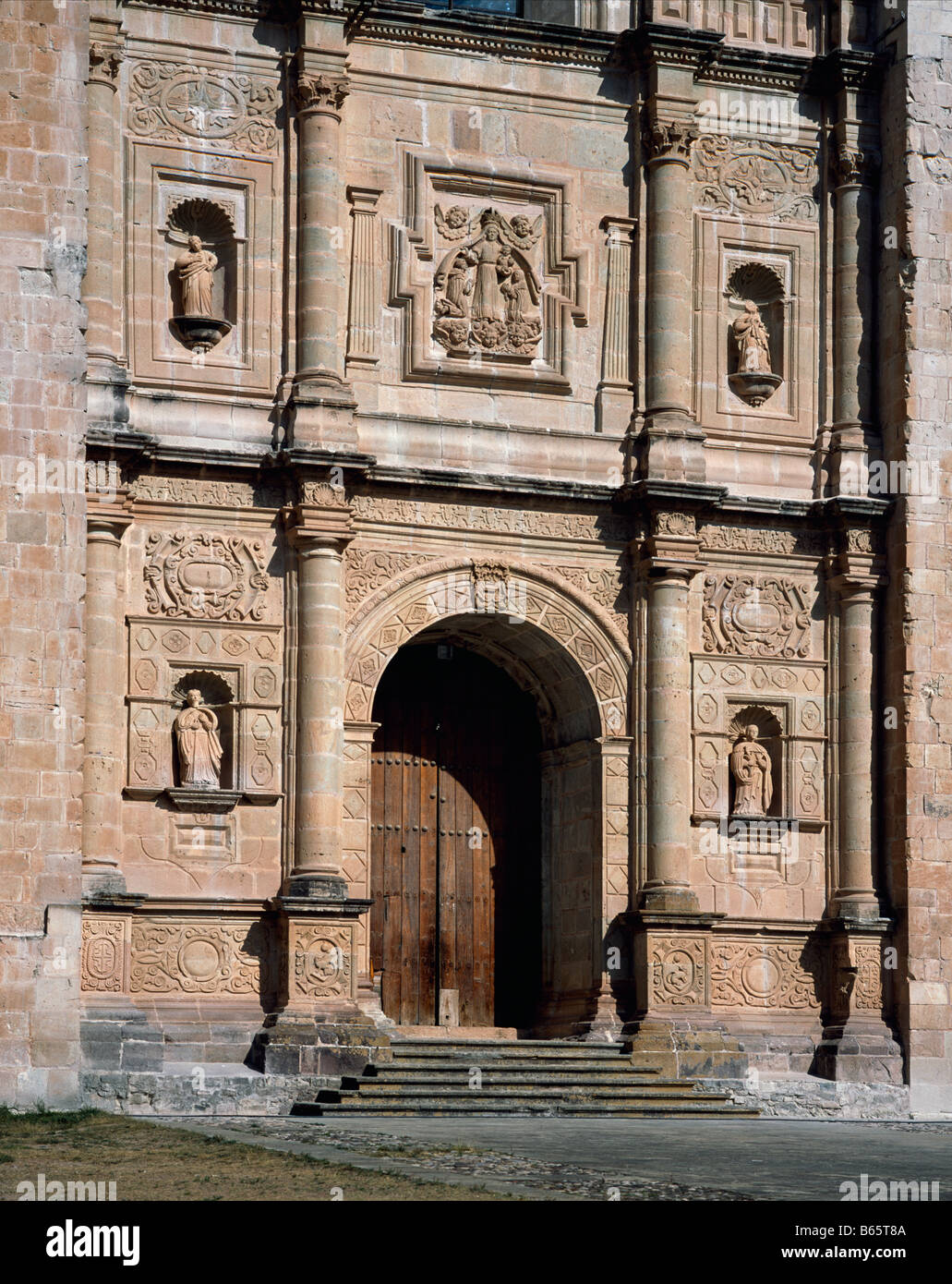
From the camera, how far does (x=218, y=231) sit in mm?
22219

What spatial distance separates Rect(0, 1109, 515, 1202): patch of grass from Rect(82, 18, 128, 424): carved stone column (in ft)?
23.6

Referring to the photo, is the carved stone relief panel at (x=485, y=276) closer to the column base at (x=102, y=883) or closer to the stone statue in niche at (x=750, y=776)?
the stone statue in niche at (x=750, y=776)

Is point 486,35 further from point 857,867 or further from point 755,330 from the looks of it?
point 857,867

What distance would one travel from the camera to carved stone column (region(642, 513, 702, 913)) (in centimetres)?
2234

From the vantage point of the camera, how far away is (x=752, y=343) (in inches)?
935

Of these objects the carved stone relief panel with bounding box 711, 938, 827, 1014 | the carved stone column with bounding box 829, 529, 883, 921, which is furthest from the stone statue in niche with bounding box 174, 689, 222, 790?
the carved stone column with bounding box 829, 529, 883, 921

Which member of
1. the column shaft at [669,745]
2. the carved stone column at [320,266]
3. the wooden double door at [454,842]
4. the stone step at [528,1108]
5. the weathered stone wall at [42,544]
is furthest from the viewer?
the wooden double door at [454,842]

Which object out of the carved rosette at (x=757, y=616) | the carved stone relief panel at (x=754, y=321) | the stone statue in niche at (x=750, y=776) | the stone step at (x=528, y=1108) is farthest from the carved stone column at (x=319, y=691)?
the carved stone relief panel at (x=754, y=321)

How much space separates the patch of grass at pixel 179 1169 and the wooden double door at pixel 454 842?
645 centimetres

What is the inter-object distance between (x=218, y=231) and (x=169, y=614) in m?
3.71

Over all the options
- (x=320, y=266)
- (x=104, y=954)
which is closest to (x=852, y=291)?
(x=320, y=266)

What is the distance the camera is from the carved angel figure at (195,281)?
21812 mm
